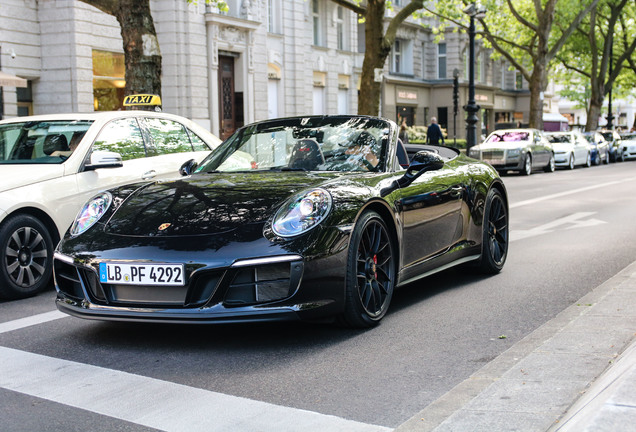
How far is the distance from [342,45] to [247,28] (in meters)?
11.1

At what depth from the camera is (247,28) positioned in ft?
A: 101

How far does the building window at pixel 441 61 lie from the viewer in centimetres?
5325

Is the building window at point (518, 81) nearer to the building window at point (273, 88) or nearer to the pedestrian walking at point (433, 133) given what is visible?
the building window at point (273, 88)

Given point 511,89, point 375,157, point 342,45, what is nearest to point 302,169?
point 375,157

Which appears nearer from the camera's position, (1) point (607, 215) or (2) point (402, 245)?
(2) point (402, 245)

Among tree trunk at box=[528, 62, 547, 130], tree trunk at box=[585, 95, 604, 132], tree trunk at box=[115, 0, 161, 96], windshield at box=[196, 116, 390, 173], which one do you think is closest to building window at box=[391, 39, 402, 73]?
tree trunk at box=[585, 95, 604, 132]

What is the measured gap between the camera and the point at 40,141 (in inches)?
299

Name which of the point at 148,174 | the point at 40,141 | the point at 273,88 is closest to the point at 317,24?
the point at 273,88

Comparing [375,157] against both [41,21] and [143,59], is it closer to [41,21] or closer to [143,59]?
[143,59]

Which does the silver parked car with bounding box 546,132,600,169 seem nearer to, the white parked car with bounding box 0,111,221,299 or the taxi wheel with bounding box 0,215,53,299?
the white parked car with bounding box 0,111,221,299

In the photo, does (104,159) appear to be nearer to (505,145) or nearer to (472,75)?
(505,145)

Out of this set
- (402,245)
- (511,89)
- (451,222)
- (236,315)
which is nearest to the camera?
(236,315)

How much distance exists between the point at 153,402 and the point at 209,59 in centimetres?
2605

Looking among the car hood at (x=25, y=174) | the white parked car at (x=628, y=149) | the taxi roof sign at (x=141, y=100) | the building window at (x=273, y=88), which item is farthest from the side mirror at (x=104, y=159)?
the white parked car at (x=628, y=149)
